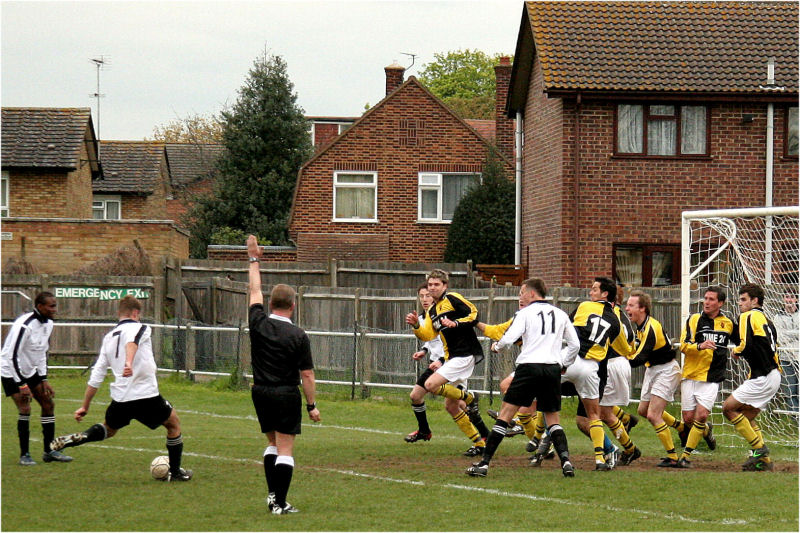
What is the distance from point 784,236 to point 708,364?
7.22m

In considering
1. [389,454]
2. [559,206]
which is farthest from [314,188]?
[389,454]

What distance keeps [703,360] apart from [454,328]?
109 inches

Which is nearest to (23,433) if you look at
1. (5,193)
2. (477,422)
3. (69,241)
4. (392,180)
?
(477,422)

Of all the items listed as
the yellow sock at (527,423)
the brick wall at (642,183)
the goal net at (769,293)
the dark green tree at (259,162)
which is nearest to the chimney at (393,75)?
the dark green tree at (259,162)

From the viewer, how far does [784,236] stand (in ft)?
62.6

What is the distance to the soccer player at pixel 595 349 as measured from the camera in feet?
39.5

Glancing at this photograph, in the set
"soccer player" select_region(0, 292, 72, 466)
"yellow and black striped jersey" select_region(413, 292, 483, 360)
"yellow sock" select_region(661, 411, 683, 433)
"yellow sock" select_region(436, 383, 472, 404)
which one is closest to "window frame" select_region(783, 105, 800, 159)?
"yellow sock" select_region(661, 411, 683, 433)

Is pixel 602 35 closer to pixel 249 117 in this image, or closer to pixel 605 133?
pixel 605 133

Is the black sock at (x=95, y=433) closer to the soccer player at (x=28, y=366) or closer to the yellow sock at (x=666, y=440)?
the soccer player at (x=28, y=366)

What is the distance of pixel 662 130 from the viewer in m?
26.8

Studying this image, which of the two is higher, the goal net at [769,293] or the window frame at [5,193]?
the window frame at [5,193]

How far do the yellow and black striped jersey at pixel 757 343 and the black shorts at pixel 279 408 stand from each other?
5.30 meters

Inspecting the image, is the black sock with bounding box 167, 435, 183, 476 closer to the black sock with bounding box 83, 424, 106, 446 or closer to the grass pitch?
the grass pitch

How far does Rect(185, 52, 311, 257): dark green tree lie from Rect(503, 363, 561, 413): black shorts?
33.5 meters
